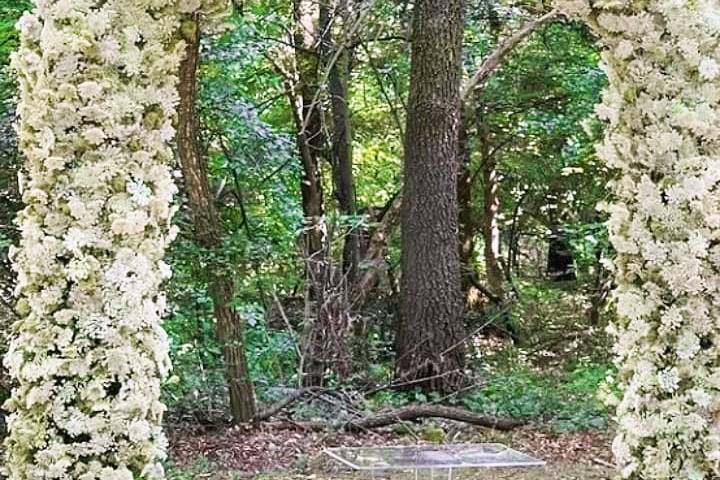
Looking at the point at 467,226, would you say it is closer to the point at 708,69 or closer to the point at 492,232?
the point at 492,232

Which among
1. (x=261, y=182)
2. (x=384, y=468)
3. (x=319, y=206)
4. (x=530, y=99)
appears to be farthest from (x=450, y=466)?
(x=530, y=99)

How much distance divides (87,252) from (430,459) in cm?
218

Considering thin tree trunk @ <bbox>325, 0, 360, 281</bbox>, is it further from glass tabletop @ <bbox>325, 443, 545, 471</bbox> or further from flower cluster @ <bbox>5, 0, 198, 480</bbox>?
flower cluster @ <bbox>5, 0, 198, 480</bbox>

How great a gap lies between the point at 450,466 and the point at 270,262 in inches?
91.7

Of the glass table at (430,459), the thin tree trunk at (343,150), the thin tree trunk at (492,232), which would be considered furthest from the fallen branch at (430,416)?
the thin tree trunk at (492,232)

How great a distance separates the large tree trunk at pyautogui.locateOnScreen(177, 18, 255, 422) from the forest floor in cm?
26

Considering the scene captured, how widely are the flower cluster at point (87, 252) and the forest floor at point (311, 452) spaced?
2.51 meters

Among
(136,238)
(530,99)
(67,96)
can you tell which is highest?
(530,99)

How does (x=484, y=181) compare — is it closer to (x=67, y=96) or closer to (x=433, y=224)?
(x=433, y=224)

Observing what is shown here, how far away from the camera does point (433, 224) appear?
721 cm

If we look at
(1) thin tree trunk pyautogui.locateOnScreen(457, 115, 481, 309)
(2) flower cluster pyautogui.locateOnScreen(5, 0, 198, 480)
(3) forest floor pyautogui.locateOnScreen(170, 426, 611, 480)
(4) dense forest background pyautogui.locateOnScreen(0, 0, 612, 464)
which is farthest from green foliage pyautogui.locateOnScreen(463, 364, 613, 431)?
(2) flower cluster pyautogui.locateOnScreen(5, 0, 198, 480)

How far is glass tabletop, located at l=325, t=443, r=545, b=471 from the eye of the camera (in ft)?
12.6

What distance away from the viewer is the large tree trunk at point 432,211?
23.2ft

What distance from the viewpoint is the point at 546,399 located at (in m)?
6.94
